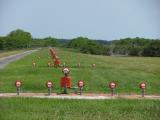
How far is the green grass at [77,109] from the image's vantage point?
13523mm

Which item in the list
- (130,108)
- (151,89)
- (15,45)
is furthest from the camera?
(15,45)

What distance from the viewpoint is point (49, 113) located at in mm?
14125

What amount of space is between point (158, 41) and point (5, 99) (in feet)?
337

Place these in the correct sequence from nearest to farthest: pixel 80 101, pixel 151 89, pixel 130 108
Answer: pixel 130 108 → pixel 80 101 → pixel 151 89

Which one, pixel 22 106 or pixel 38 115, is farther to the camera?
pixel 22 106

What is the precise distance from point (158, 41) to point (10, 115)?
10659cm

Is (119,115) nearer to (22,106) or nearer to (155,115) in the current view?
(155,115)

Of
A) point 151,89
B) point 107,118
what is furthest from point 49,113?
point 151,89

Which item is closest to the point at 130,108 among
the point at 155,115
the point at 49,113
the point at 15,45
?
the point at 155,115

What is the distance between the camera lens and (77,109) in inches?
590

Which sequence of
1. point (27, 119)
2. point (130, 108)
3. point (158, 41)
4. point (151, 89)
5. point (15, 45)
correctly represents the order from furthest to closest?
point (15, 45)
point (158, 41)
point (151, 89)
point (130, 108)
point (27, 119)

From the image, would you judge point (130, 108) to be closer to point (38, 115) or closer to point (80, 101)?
point (80, 101)

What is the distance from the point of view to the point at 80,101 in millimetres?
16953

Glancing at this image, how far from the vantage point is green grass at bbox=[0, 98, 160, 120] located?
1352cm
